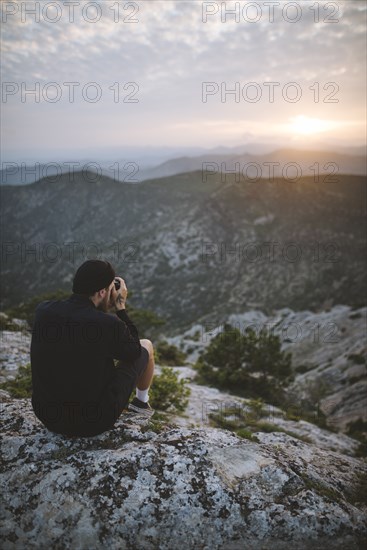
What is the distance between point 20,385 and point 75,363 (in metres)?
4.76

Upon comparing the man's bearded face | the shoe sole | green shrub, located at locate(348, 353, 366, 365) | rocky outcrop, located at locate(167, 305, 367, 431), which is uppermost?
the man's bearded face

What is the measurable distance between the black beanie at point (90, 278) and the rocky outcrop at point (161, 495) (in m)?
2.18

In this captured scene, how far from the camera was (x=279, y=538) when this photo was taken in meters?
3.37

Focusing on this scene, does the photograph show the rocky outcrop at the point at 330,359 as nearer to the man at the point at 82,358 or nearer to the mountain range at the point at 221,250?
the man at the point at 82,358

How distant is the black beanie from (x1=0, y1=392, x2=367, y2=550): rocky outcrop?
7.14 ft

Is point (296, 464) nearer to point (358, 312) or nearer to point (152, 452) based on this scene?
point (152, 452)

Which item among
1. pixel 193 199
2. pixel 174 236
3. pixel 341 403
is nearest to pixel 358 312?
pixel 341 403

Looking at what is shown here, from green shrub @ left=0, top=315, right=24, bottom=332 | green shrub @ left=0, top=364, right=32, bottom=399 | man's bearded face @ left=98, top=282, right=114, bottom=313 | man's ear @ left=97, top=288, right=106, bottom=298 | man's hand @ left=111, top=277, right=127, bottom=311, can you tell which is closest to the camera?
man's ear @ left=97, top=288, right=106, bottom=298

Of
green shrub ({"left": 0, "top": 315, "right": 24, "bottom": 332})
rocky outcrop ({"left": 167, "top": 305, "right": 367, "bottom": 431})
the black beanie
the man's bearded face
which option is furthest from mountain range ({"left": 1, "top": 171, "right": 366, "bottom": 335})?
the black beanie

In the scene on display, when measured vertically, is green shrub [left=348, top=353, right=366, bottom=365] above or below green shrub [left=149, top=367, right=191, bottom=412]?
below

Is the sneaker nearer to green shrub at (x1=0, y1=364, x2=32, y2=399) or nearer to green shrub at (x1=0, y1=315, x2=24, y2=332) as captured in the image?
green shrub at (x1=0, y1=364, x2=32, y2=399)

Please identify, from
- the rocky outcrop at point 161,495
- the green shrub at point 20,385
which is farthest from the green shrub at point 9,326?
the rocky outcrop at point 161,495

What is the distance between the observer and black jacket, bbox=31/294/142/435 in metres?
3.74

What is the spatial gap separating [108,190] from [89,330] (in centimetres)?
14641
